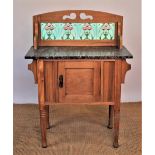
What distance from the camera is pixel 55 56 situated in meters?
2.28

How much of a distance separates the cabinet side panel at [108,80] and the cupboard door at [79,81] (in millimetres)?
37

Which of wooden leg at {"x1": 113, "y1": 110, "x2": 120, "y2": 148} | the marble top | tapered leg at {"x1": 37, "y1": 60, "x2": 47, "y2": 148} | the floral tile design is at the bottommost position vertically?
wooden leg at {"x1": 113, "y1": 110, "x2": 120, "y2": 148}

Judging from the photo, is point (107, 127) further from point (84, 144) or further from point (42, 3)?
point (42, 3)

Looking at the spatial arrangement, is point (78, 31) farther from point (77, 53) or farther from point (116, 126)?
point (116, 126)

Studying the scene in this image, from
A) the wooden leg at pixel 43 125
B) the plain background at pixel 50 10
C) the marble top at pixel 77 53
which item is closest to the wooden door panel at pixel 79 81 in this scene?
the marble top at pixel 77 53

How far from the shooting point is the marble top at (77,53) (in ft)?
7.48

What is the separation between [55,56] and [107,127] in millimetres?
854

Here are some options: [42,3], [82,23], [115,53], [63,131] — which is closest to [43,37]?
[82,23]

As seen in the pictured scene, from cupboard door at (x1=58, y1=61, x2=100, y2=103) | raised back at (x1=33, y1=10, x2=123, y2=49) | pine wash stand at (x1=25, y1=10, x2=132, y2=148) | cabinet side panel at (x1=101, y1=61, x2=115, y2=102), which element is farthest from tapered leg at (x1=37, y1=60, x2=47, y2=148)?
cabinet side panel at (x1=101, y1=61, x2=115, y2=102)

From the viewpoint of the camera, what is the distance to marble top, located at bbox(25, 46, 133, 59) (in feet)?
7.48

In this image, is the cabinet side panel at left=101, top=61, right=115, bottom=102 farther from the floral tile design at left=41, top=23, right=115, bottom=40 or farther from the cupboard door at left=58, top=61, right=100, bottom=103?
the floral tile design at left=41, top=23, right=115, bottom=40

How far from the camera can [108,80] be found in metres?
2.38

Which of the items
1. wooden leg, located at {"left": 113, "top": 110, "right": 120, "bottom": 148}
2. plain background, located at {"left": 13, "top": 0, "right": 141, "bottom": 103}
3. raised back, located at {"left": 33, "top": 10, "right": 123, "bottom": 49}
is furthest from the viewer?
plain background, located at {"left": 13, "top": 0, "right": 141, "bottom": 103}

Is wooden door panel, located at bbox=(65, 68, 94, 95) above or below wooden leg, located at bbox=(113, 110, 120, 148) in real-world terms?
above
